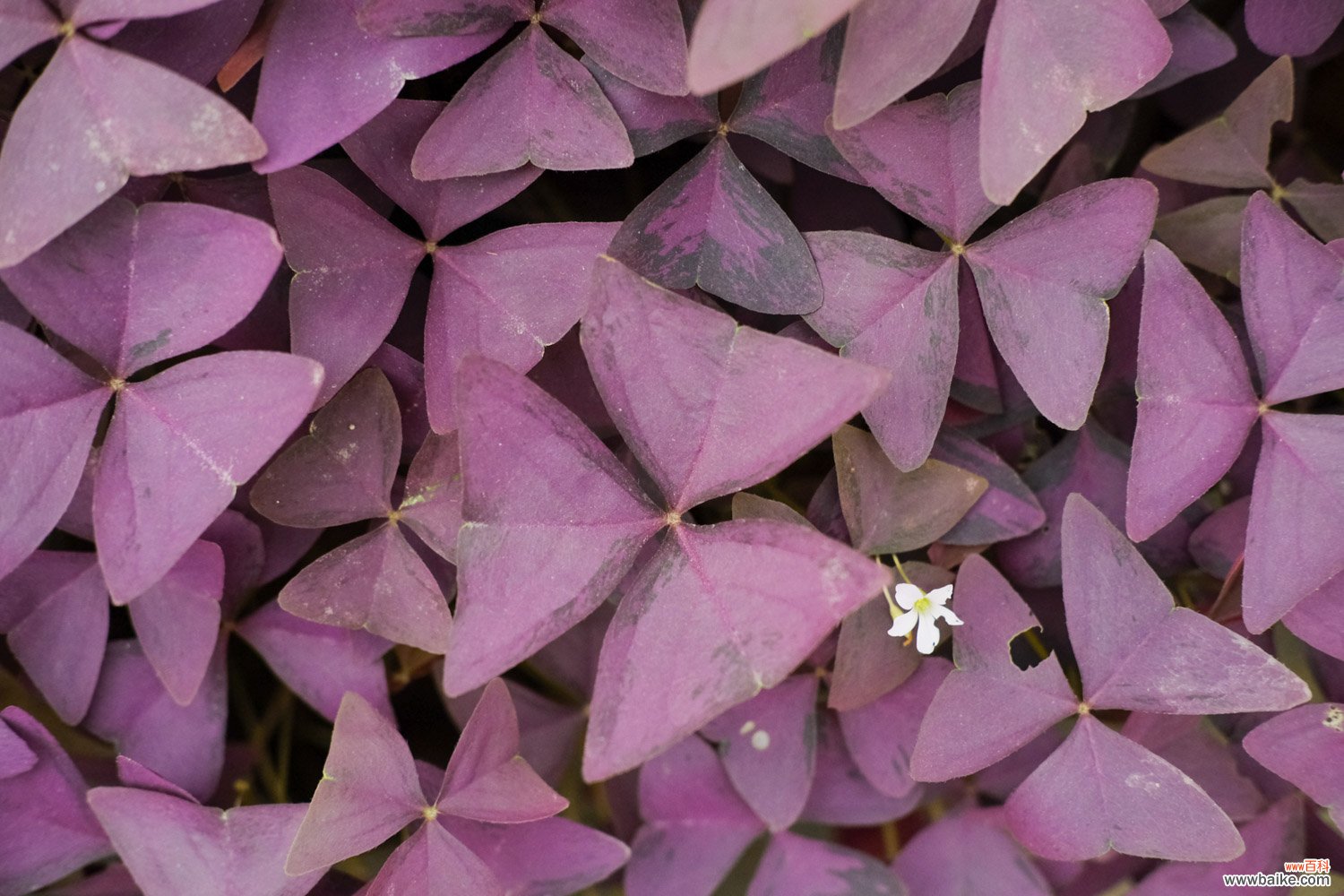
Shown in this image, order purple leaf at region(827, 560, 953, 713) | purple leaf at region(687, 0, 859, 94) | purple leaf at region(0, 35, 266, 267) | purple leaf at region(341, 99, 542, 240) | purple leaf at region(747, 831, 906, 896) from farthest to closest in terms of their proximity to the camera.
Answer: purple leaf at region(747, 831, 906, 896) < purple leaf at region(827, 560, 953, 713) < purple leaf at region(341, 99, 542, 240) < purple leaf at region(0, 35, 266, 267) < purple leaf at region(687, 0, 859, 94)

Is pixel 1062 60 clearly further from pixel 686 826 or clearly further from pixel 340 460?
pixel 686 826

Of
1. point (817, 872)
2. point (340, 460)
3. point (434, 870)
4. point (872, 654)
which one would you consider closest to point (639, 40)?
point (340, 460)

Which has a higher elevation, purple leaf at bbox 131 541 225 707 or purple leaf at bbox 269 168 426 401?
purple leaf at bbox 269 168 426 401

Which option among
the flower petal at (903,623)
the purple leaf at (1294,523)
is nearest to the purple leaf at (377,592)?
the flower petal at (903,623)

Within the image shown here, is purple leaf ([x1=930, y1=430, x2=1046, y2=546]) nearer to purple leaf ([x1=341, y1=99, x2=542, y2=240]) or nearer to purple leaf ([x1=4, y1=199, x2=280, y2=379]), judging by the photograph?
purple leaf ([x1=341, y1=99, x2=542, y2=240])

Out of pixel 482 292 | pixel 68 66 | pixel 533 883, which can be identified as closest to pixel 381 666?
pixel 533 883

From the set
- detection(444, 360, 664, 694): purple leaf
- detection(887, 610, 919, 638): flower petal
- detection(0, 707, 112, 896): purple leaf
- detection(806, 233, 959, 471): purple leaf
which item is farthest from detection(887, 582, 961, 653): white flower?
detection(0, 707, 112, 896): purple leaf

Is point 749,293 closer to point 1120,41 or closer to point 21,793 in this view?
point 1120,41
